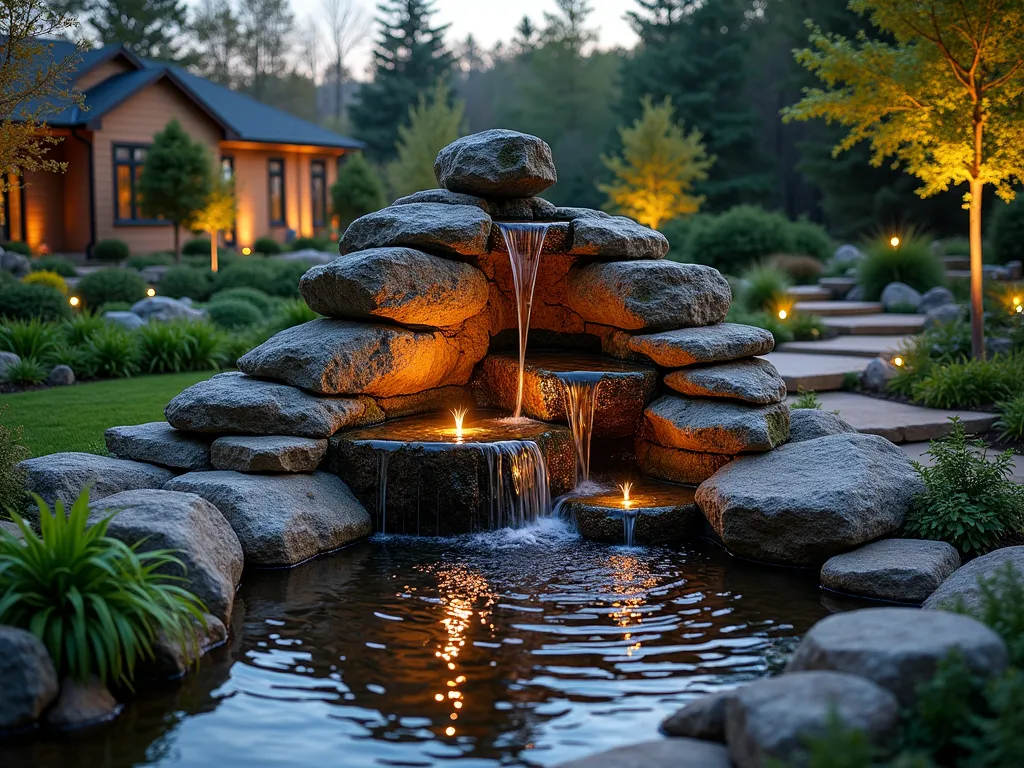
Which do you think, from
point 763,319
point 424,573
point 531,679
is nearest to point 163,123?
point 763,319

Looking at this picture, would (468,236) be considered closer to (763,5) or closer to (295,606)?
(295,606)

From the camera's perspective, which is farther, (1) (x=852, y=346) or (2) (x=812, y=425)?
(1) (x=852, y=346)

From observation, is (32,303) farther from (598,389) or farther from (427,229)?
(598,389)

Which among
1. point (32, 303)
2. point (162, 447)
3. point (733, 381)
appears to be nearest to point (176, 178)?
point (32, 303)

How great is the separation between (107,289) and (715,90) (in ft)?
90.7

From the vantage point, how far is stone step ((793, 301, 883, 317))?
17.0 metres

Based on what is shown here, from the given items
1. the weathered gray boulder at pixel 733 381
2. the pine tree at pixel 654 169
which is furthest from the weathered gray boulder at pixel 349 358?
the pine tree at pixel 654 169

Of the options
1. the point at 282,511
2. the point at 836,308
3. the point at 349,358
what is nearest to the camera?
the point at 282,511

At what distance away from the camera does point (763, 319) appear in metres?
14.9

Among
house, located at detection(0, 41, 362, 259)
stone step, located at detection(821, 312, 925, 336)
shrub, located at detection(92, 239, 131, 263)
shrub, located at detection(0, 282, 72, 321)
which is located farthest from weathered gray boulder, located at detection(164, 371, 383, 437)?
shrub, located at detection(92, 239, 131, 263)

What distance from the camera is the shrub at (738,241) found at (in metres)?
22.6

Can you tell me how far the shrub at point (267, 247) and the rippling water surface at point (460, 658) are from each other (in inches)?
965

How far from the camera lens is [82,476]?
7082mm

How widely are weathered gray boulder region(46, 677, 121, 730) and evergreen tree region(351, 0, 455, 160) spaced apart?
143ft
